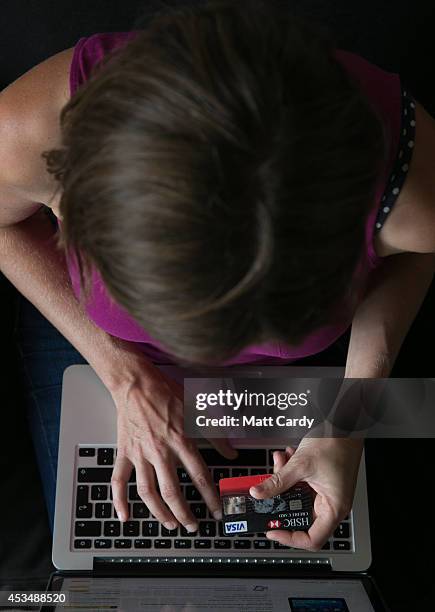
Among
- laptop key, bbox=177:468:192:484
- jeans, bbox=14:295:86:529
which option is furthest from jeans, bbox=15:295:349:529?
laptop key, bbox=177:468:192:484

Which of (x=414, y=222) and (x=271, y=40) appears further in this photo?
(x=414, y=222)

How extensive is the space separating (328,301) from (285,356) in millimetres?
276

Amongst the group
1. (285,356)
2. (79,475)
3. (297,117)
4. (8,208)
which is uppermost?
(297,117)

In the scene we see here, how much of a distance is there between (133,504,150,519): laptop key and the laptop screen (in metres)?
0.07

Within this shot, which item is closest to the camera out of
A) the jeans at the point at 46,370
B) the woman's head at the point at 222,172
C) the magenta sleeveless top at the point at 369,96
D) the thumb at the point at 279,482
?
the woman's head at the point at 222,172

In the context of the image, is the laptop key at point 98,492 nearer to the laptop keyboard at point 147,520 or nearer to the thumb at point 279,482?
the laptop keyboard at point 147,520

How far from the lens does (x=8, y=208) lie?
28.8 inches

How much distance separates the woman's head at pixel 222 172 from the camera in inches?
16.8

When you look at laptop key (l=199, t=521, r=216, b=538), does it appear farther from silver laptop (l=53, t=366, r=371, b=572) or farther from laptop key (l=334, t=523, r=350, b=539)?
laptop key (l=334, t=523, r=350, b=539)

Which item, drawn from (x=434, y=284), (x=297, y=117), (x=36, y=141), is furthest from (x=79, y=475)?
(x=434, y=284)

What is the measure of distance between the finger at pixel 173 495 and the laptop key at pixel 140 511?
33 millimetres

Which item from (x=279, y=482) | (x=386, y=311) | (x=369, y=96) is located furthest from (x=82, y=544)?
(x=369, y=96)

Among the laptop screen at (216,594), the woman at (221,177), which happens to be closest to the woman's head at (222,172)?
the woman at (221,177)

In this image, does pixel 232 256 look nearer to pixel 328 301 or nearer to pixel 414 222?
pixel 328 301
